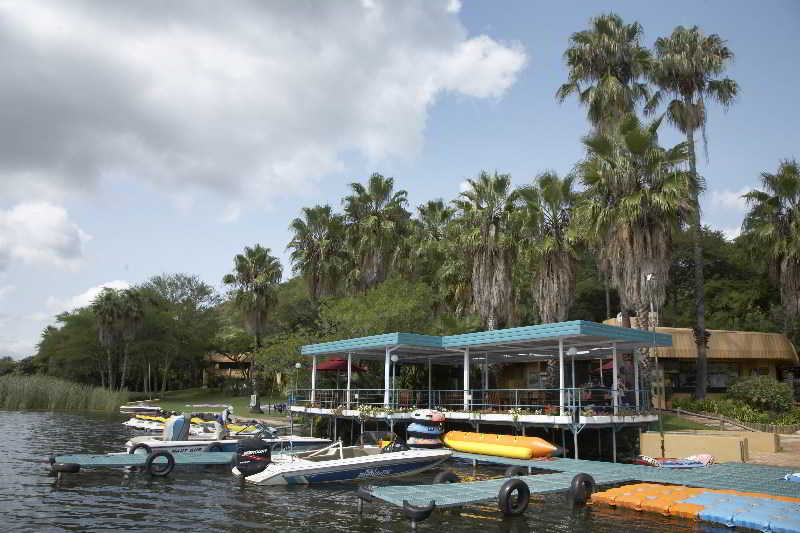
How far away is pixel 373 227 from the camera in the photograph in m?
42.6

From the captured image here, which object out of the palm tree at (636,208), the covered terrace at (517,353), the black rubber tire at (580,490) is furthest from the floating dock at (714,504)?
the palm tree at (636,208)

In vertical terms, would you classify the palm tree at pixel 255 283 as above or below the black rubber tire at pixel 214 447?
above

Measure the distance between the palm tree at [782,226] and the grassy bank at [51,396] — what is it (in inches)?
1845

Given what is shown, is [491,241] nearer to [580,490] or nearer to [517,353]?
[517,353]

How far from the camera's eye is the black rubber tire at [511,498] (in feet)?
43.3

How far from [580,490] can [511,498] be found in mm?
1894

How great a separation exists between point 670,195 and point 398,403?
48.4 feet

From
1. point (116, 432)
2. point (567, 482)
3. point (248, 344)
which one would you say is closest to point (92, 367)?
point (248, 344)

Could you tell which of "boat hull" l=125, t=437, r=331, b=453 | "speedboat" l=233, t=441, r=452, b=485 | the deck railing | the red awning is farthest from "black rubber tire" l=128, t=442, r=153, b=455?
the red awning

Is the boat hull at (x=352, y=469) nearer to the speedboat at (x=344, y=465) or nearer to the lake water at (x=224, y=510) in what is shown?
the speedboat at (x=344, y=465)

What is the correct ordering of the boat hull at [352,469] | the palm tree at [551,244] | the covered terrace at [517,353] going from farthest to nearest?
1. the palm tree at [551,244]
2. the covered terrace at [517,353]
3. the boat hull at [352,469]

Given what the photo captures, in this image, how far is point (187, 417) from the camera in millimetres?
23547

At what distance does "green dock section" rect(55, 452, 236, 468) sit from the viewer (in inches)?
766

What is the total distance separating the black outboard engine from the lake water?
548 mm
